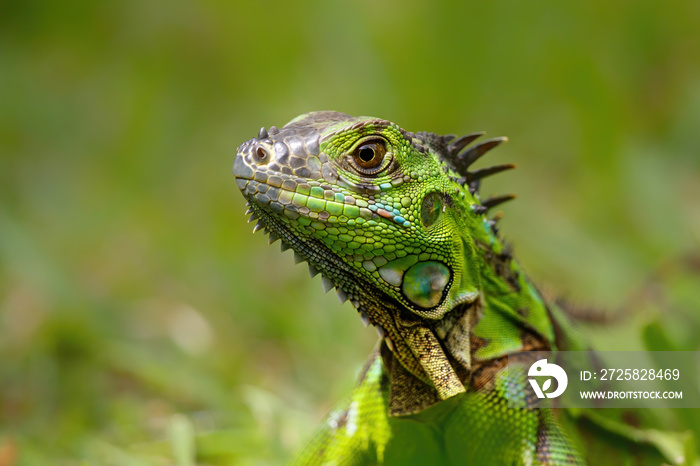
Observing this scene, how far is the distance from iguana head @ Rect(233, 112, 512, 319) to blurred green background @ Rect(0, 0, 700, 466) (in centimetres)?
155

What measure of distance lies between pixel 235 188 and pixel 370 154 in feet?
21.9

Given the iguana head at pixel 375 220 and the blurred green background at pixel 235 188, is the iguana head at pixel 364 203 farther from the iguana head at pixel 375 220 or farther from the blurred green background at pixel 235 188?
the blurred green background at pixel 235 188

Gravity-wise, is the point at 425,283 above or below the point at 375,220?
below

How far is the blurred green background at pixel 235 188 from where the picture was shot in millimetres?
5203

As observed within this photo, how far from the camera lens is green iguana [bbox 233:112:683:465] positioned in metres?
2.86

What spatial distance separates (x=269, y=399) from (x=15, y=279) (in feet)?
13.0

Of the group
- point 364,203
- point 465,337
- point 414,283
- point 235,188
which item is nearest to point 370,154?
point 364,203

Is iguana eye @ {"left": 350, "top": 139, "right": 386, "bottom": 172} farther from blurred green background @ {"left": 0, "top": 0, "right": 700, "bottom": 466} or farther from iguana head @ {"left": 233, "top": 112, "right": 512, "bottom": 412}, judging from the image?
blurred green background @ {"left": 0, "top": 0, "right": 700, "bottom": 466}

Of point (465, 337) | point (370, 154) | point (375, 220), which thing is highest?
point (370, 154)

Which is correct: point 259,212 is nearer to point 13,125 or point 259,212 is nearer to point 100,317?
point 100,317

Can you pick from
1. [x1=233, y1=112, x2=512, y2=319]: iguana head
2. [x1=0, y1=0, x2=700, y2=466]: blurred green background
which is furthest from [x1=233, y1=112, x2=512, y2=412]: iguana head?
[x1=0, y1=0, x2=700, y2=466]: blurred green background

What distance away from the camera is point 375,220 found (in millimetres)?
2875

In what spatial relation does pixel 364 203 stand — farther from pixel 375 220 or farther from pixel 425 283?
pixel 425 283

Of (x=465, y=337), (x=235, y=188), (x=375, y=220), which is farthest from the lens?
(x=235, y=188)
